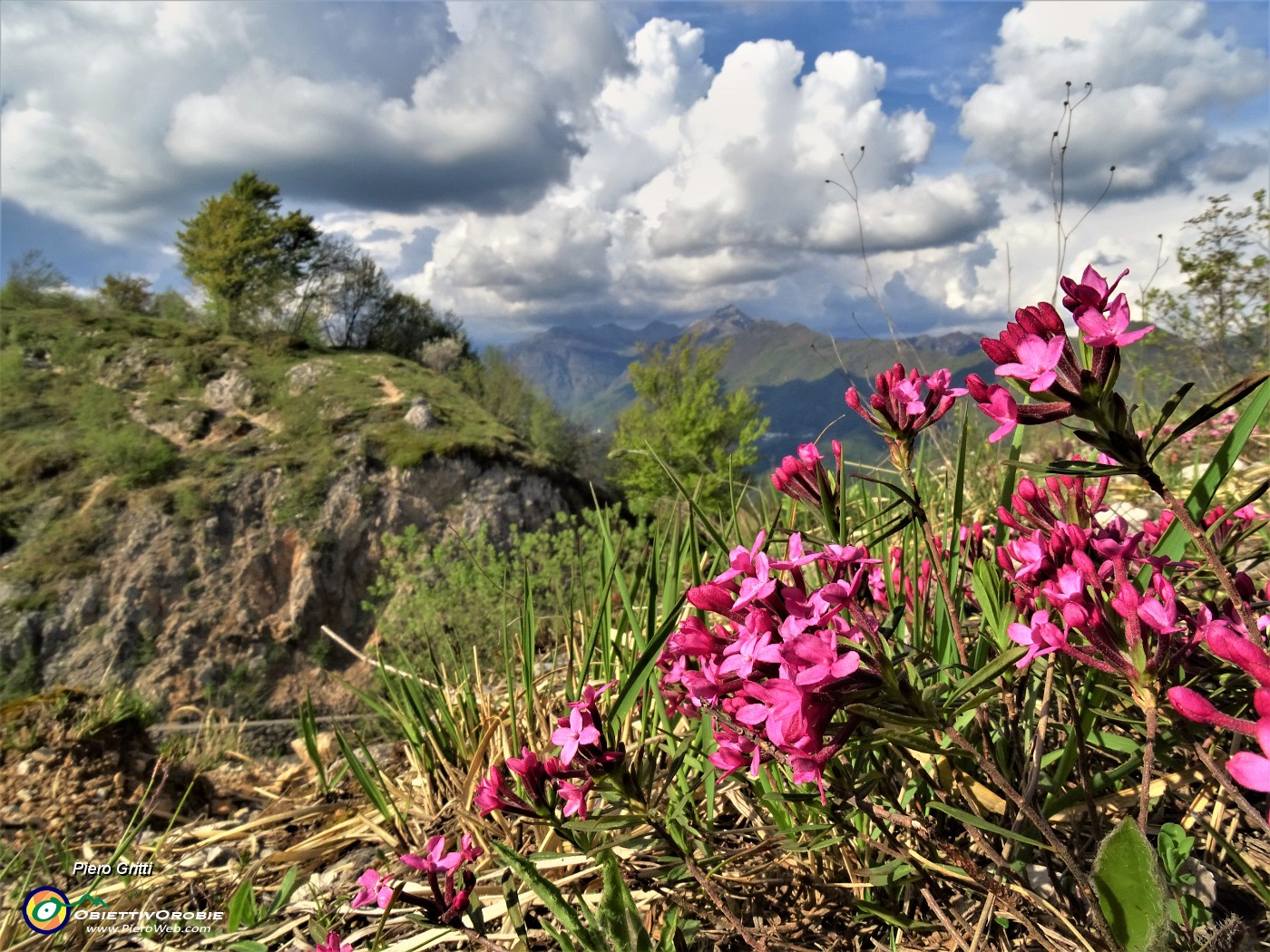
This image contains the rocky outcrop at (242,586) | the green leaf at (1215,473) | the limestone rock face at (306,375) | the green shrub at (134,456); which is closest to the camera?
the green leaf at (1215,473)

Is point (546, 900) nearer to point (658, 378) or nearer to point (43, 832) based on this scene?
point (43, 832)

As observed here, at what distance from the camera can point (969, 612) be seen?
2021mm

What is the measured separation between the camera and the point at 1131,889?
772 mm

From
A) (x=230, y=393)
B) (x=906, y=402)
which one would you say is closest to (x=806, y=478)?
(x=906, y=402)

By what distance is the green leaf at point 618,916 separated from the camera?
1049mm

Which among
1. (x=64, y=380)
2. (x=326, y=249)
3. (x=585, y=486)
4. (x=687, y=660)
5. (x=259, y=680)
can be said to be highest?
(x=326, y=249)

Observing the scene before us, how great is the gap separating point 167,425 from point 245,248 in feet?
32.0

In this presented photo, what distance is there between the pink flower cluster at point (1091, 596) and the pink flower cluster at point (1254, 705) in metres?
0.14

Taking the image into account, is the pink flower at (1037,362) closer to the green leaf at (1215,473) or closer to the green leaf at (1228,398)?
the green leaf at (1228,398)

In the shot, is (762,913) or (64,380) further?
(64,380)

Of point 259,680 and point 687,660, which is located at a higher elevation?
point 687,660

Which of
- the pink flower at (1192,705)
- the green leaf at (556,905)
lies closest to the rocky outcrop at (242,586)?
the green leaf at (556,905)

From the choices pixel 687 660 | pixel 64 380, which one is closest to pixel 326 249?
pixel 64 380

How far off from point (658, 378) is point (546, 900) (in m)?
27.8
